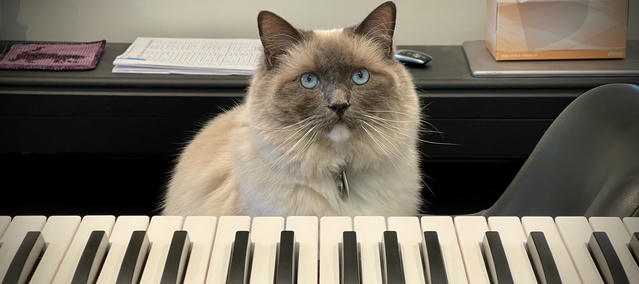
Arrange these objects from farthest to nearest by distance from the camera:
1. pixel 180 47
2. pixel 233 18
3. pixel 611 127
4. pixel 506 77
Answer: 1. pixel 233 18
2. pixel 180 47
3. pixel 506 77
4. pixel 611 127

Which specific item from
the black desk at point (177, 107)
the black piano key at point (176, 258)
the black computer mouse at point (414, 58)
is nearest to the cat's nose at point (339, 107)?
the black piano key at point (176, 258)

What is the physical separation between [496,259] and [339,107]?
50cm

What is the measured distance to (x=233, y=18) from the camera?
2576 mm

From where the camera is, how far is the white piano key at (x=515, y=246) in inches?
34.5

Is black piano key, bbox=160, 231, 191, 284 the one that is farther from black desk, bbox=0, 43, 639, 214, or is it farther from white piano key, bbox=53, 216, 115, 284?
black desk, bbox=0, 43, 639, 214

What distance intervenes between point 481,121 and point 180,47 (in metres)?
1.05

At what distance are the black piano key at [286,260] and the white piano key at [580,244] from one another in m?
0.37

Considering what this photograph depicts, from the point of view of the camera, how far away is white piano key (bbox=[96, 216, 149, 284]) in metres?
0.88

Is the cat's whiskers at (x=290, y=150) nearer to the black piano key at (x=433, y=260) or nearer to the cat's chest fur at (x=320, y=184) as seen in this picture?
the cat's chest fur at (x=320, y=184)

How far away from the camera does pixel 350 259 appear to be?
0.89 m

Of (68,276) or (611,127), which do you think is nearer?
(68,276)

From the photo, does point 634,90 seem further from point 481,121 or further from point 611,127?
point 481,121

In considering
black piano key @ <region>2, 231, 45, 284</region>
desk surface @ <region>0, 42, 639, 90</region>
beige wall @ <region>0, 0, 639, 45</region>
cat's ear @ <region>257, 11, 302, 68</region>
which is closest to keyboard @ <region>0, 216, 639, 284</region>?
black piano key @ <region>2, 231, 45, 284</region>

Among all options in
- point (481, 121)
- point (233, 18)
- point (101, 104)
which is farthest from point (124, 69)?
point (481, 121)
